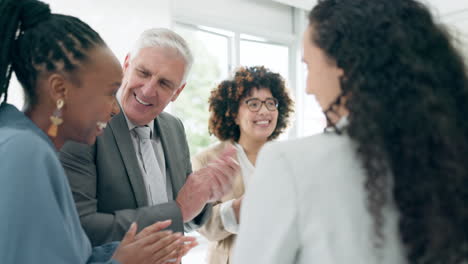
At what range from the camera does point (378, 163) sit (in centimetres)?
67

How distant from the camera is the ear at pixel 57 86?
0.99 metres

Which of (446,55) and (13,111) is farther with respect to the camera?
(13,111)

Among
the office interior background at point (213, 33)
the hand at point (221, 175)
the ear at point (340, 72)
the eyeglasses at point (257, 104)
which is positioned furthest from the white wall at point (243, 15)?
the ear at point (340, 72)

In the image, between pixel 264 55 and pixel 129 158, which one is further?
pixel 264 55

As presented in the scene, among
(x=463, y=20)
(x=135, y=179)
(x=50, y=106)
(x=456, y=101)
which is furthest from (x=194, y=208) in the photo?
(x=463, y=20)

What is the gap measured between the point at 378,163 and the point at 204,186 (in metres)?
0.95

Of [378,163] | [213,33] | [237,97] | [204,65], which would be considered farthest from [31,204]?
[213,33]

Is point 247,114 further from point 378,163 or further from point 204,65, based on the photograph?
point 204,65

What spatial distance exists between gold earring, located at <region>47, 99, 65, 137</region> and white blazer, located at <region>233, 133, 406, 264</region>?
58 cm

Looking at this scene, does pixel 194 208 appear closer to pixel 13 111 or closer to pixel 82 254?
pixel 82 254

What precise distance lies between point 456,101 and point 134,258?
2.86ft

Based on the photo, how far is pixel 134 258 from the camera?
3.61ft

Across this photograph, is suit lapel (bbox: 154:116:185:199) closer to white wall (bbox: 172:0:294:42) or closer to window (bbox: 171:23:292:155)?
window (bbox: 171:23:292:155)

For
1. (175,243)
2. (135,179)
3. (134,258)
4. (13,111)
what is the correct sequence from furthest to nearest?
(135,179) < (175,243) < (134,258) < (13,111)
